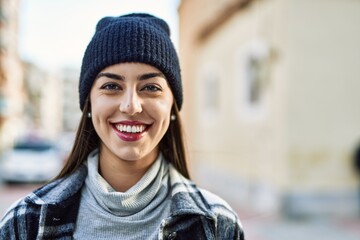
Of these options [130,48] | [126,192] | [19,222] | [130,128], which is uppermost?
Result: [130,48]

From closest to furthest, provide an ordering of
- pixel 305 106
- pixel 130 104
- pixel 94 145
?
1. pixel 130 104
2. pixel 94 145
3. pixel 305 106

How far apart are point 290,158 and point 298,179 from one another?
1.31 ft

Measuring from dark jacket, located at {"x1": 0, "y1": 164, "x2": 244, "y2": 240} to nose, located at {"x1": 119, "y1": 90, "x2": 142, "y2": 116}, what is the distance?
14.6 inches

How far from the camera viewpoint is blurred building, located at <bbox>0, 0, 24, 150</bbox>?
24.1m

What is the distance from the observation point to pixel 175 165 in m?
1.93

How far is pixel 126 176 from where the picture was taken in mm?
1758

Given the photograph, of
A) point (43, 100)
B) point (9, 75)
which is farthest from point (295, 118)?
point (43, 100)

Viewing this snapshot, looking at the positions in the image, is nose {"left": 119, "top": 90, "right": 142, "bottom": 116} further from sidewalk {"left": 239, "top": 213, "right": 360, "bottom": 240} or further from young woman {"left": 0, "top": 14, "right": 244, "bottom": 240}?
sidewalk {"left": 239, "top": 213, "right": 360, "bottom": 240}

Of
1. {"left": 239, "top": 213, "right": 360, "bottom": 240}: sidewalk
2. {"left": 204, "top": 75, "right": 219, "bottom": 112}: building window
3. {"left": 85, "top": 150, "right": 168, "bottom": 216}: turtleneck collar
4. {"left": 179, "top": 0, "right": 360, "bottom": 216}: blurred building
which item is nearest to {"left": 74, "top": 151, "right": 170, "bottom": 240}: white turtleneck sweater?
{"left": 85, "top": 150, "right": 168, "bottom": 216}: turtleneck collar

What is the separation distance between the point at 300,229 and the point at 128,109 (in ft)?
20.3

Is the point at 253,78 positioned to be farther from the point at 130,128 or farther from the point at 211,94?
the point at 130,128

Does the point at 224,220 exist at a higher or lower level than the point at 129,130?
lower

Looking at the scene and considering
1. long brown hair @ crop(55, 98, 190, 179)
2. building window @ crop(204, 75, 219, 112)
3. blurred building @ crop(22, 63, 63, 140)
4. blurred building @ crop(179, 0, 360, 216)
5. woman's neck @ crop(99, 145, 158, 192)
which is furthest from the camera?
blurred building @ crop(22, 63, 63, 140)

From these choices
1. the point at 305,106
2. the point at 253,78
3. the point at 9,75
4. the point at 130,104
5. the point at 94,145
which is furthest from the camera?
the point at 9,75
